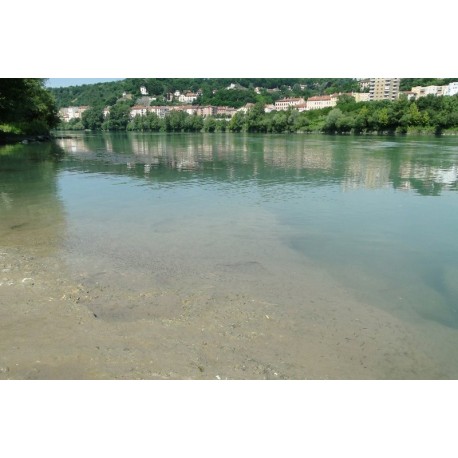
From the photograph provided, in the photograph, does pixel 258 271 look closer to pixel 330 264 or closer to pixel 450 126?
pixel 330 264

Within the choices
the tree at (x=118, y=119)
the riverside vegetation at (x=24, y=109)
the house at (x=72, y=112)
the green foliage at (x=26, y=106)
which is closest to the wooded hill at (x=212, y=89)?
the house at (x=72, y=112)

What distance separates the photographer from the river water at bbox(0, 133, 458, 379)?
434cm

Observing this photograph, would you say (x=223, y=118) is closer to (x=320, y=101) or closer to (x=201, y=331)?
(x=320, y=101)

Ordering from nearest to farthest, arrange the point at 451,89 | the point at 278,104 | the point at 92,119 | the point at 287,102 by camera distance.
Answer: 1. the point at 451,89
2. the point at 92,119
3. the point at 278,104
4. the point at 287,102

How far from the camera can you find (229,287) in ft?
20.5

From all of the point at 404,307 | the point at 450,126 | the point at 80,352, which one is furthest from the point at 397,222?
the point at 450,126

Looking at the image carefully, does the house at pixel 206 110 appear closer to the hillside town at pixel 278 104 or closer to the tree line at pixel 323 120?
the hillside town at pixel 278 104

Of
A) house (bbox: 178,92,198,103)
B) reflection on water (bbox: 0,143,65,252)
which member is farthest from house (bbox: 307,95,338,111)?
reflection on water (bbox: 0,143,65,252)

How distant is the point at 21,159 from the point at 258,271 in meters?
25.1

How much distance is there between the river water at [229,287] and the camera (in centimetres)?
434

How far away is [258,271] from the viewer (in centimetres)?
701

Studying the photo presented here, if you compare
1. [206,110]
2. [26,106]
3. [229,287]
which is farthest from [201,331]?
[206,110]

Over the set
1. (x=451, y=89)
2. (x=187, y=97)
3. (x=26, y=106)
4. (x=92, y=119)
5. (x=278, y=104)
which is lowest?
(x=92, y=119)

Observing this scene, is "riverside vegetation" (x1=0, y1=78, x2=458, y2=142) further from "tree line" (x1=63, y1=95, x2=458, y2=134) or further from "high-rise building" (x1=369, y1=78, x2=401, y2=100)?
"high-rise building" (x1=369, y1=78, x2=401, y2=100)
